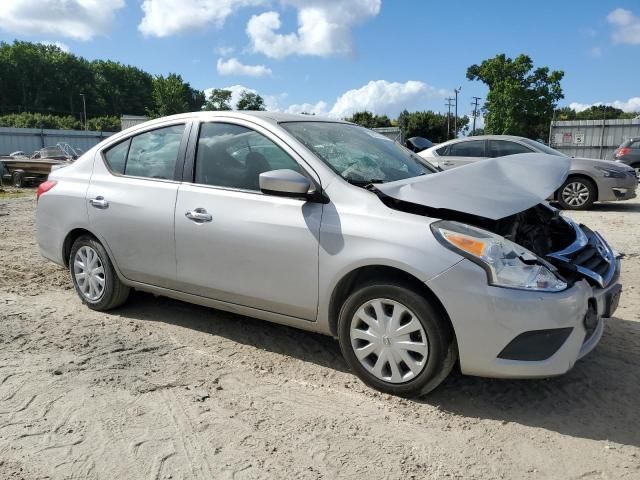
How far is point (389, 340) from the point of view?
3.04 m

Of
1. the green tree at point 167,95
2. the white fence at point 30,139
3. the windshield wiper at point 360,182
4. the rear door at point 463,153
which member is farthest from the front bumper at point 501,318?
the green tree at point 167,95

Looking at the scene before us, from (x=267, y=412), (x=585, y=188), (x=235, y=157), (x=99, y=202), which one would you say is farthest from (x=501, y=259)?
(x=585, y=188)

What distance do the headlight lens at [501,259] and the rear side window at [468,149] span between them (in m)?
8.45

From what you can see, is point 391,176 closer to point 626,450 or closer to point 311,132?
point 311,132

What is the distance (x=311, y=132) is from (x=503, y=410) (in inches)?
85.4

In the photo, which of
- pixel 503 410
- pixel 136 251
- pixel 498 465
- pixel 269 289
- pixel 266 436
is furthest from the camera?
pixel 136 251

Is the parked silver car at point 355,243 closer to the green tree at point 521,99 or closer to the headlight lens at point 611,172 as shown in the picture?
the headlight lens at point 611,172

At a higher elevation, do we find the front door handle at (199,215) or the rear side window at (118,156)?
the rear side window at (118,156)

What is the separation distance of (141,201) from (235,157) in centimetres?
87

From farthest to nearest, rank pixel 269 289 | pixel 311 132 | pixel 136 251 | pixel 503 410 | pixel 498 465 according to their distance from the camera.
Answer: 1. pixel 136 251
2. pixel 311 132
3. pixel 269 289
4. pixel 503 410
5. pixel 498 465

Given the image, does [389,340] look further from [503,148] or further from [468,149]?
[468,149]

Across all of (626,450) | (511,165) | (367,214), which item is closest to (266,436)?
(367,214)

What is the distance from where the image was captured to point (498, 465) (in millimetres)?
2516

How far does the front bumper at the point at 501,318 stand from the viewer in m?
2.72
